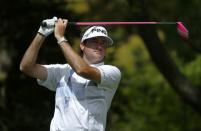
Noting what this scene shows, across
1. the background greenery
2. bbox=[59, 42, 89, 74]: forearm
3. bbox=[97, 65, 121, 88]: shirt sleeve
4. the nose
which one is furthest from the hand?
the background greenery

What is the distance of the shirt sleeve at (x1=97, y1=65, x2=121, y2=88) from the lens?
6270 mm

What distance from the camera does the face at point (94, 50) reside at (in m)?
6.30

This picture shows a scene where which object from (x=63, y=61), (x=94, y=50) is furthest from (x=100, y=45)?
(x=63, y=61)

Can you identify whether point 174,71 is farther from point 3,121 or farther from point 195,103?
point 3,121

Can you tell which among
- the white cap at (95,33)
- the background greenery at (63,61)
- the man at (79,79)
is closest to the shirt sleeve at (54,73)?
the man at (79,79)

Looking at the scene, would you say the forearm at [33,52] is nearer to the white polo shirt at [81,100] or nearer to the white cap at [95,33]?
the white polo shirt at [81,100]

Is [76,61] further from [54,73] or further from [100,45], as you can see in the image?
[54,73]

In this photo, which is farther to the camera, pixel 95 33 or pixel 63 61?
pixel 63 61

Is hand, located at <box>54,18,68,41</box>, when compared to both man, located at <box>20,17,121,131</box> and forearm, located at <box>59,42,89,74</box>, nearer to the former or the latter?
man, located at <box>20,17,121,131</box>

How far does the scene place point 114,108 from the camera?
13359mm

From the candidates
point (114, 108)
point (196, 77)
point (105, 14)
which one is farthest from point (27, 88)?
point (105, 14)

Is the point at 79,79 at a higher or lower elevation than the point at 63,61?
lower

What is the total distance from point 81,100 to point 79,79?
7.0 inches

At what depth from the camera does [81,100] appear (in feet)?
20.4
